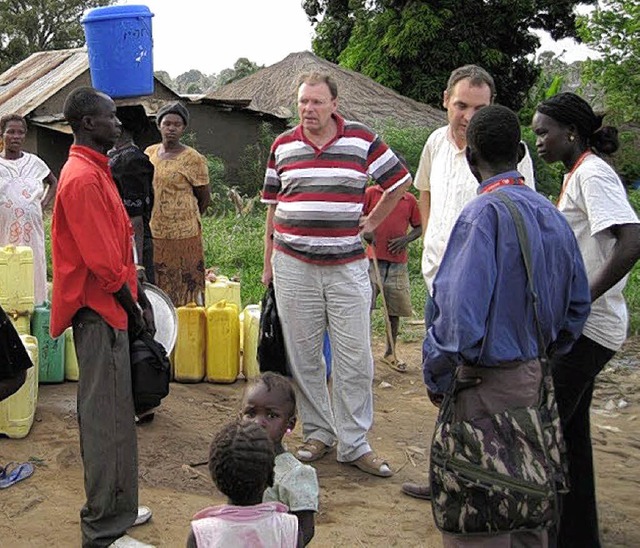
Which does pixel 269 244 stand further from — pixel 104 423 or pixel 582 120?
pixel 582 120

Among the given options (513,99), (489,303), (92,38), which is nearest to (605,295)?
(489,303)

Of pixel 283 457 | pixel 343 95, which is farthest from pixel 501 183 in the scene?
pixel 343 95

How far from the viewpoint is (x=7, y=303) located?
209 inches

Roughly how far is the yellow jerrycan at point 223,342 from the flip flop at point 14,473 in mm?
1838

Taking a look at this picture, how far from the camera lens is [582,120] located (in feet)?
10.9

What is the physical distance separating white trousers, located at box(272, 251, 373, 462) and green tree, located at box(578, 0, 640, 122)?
28.7 feet

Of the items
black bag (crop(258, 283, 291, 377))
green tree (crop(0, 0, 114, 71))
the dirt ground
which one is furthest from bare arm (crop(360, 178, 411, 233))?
green tree (crop(0, 0, 114, 71))

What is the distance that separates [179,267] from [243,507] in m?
4.33

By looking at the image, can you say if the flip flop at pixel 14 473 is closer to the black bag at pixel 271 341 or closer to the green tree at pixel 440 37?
the black bag at pixel 271 341

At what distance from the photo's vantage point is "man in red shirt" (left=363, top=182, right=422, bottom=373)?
690 cm

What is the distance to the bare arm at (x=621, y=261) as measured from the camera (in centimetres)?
313

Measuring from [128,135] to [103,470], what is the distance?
10.1ft

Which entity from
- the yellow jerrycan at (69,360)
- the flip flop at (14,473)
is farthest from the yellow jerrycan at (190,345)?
the flip flop at (14,473)

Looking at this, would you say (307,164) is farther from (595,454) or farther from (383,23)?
(383,23)
